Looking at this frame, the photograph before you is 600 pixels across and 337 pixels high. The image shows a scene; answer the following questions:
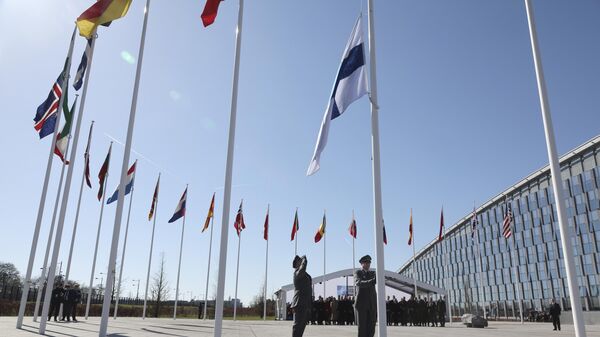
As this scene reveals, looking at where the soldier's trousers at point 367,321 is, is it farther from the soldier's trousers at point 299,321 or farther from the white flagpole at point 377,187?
the soldier's trousers at point 299,321

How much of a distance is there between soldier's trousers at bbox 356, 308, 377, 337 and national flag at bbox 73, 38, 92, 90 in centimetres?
1129

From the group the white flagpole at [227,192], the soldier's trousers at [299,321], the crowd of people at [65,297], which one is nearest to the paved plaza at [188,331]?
the crowd of people at [65,297]

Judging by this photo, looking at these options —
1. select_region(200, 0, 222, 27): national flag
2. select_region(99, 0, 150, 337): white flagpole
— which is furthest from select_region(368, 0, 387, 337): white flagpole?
select_region(99, 0, 150, 337): white flagpole

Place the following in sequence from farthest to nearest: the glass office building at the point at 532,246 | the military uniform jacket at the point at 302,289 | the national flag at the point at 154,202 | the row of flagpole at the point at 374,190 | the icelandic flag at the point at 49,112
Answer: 1. the glass office building at the point at 532,246
2. the national flag at the point at 154,202
3. the icelandic flag at the point at 49,112
4. the military uniform jacket at the point at 302,289
5. the row of flagpole at the point at 374,190

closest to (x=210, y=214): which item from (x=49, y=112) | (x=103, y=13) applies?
(x=49, y=112)

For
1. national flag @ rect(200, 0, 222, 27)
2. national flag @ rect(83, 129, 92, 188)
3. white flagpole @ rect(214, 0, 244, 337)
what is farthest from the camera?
national flag @ rect(83, 129, 92, 188)

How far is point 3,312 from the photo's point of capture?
116ft

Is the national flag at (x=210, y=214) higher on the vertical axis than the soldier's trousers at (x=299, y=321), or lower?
higher

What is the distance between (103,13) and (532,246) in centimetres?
7521

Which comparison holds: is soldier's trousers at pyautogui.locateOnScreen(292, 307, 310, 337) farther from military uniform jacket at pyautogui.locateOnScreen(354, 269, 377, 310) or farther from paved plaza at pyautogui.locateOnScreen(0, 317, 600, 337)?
paved plaza at pyautogui.locateOnScreen(0, 317, 600, 337)

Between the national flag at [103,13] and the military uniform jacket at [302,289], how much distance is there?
790cm

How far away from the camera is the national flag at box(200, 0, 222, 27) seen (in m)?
10.5

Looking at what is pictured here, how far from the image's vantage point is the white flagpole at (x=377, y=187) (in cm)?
809

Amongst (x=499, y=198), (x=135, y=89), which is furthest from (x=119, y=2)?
(x=499, y=198)
